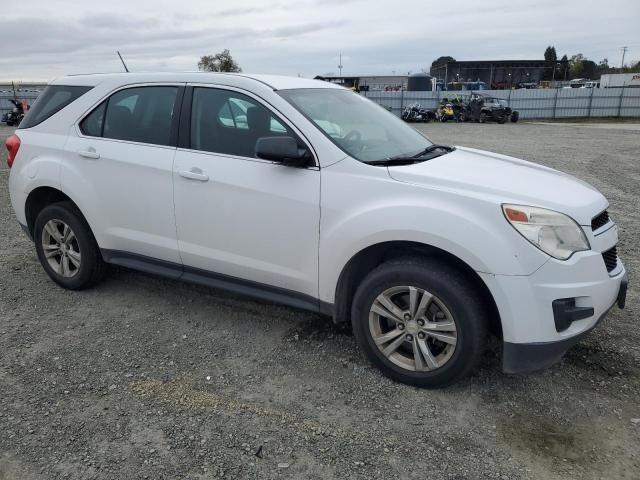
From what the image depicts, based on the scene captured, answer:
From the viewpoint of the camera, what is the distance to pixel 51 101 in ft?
14.8

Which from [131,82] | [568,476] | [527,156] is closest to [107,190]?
[131,82]

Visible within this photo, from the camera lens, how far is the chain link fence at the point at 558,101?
32250 millimetres

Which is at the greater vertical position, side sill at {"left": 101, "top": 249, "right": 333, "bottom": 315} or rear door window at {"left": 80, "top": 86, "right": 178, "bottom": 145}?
rear door window at {"left": 80, "top": 86, "right": 178, "bottom": 145}

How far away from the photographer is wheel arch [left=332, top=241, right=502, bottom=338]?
2.97 m

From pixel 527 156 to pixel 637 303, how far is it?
951cm

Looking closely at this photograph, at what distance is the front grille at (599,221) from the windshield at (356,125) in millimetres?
1214

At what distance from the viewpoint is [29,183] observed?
177 inches

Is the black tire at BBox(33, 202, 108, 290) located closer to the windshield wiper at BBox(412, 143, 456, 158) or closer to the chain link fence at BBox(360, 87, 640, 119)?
the windshield wiper at BBox(412, 143, 456, 158)

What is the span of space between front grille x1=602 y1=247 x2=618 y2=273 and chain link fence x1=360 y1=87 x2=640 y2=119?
30145 mm

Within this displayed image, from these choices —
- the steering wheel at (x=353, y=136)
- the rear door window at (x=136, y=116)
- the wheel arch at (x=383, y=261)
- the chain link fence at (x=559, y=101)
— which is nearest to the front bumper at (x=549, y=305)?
the wheel arch at (x=383, y=261)

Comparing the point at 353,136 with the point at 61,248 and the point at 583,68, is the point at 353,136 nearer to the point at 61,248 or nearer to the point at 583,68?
the point at 61,248

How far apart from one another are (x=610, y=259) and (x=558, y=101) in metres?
33.2

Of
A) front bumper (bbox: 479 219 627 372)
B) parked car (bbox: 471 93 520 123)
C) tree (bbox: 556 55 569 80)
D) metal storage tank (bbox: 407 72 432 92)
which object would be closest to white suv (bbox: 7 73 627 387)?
front bumper (bbox: 479 219 627 372)

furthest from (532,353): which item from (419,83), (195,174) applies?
(419,83)
